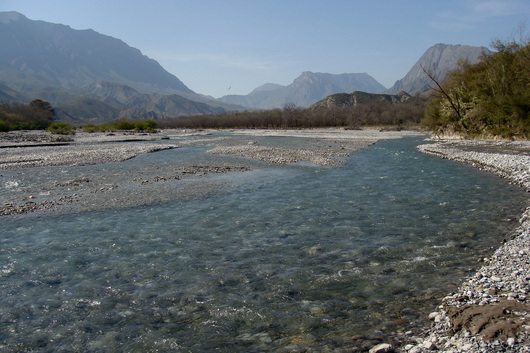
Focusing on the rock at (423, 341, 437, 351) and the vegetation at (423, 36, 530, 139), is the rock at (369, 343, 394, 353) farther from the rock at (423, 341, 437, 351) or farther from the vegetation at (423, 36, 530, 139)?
the vegetation at (423, 36, 530, 139)

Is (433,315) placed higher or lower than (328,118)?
lower

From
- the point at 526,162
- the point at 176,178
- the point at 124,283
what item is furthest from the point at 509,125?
the point at 124,283

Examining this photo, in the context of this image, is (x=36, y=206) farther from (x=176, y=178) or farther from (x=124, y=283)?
(x=124, y=283)

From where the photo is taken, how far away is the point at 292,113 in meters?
150

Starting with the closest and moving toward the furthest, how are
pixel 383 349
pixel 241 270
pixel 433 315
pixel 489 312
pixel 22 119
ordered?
pixel 383 349
pixel 489 312
pixel 433 315
pixel 241 270
pixel 22 119

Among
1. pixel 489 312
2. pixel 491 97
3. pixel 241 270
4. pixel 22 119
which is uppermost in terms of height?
pixel 22 119

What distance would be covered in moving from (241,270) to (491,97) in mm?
44668

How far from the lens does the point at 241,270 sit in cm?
857

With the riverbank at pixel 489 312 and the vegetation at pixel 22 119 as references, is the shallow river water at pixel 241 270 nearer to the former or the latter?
the riverbank at pixel 489 312

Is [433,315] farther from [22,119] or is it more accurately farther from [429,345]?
[22,119]

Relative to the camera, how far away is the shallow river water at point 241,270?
598 cm

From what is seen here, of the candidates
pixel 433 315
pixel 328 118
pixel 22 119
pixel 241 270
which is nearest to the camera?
pixel 433 315

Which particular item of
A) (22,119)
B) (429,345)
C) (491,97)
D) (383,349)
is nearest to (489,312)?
(429,345)

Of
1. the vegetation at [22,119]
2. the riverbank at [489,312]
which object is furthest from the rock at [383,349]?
the vegetation at [22,119]
